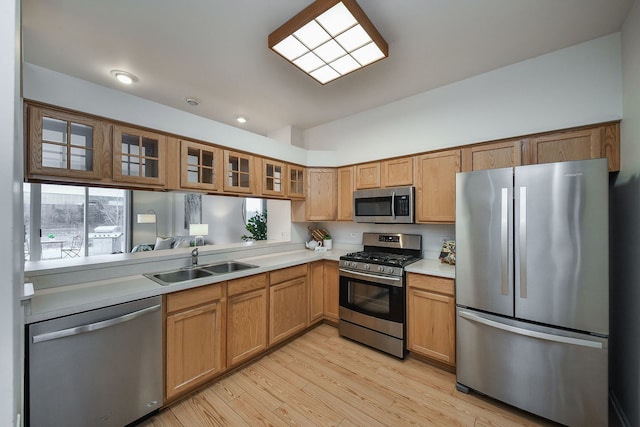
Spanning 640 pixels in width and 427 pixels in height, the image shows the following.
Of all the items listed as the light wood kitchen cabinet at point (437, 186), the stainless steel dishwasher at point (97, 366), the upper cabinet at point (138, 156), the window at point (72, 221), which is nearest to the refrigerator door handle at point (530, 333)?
the light wood kitchen cabinet at point (437, 186)

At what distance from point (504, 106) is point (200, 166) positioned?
117 inches

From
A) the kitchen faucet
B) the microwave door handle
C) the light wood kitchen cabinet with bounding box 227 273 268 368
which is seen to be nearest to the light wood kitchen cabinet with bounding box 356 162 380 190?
the microwave door handle

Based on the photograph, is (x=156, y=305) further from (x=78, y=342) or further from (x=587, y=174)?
(x=587, y=174)

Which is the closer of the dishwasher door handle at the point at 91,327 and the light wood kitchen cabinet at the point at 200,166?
the dishwasher door handle at the point at 91,327

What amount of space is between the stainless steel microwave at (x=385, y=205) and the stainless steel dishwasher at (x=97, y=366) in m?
2.24

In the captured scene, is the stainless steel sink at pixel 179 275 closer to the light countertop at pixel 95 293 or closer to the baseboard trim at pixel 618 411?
the light countertop at pixel 95 293

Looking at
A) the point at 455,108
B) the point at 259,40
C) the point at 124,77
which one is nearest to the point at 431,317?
the point at 455,108

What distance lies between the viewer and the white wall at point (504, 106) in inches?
77.0

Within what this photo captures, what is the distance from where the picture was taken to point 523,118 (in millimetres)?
2268

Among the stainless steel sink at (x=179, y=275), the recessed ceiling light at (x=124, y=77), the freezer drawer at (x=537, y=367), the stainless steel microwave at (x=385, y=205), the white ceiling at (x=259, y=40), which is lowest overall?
the freezer drawer at (x=537, y=367)

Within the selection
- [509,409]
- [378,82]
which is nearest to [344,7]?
[378,82]

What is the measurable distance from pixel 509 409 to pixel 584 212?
1512mm

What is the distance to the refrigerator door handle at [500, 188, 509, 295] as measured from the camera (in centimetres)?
181

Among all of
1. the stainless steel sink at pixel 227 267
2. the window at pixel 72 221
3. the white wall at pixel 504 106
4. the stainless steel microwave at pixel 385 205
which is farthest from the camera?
the window at pixel 72 221
